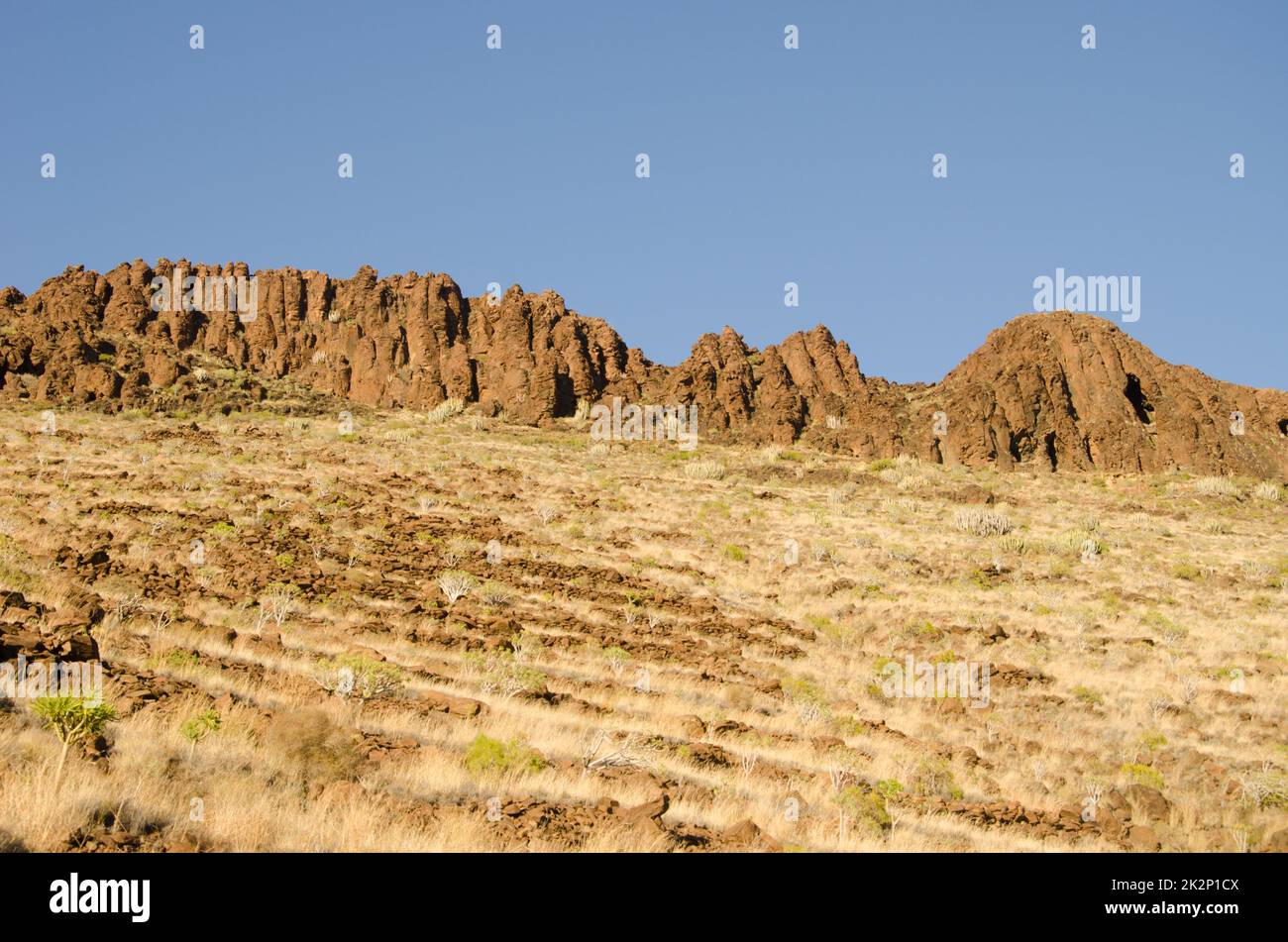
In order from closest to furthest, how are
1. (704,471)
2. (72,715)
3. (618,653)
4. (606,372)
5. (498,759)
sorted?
(72,715), (498,759), (618,653), (704,471), (606,372)

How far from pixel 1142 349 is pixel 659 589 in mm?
62555

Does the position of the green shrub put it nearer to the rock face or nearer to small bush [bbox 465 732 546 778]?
small bush [bbox 465 732 546 778]

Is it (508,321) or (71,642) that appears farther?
(508,321)

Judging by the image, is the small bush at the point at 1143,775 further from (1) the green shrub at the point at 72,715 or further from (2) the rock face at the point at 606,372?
(2) the rock face at the point at 606,372

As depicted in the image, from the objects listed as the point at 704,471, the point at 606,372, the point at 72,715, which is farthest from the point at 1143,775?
the point at 606,372

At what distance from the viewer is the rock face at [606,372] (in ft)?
194

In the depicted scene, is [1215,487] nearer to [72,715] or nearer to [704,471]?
[704,471]

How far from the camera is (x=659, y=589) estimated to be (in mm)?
24219

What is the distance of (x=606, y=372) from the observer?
7612cm

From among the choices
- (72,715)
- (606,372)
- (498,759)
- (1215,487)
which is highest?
(606,372)
